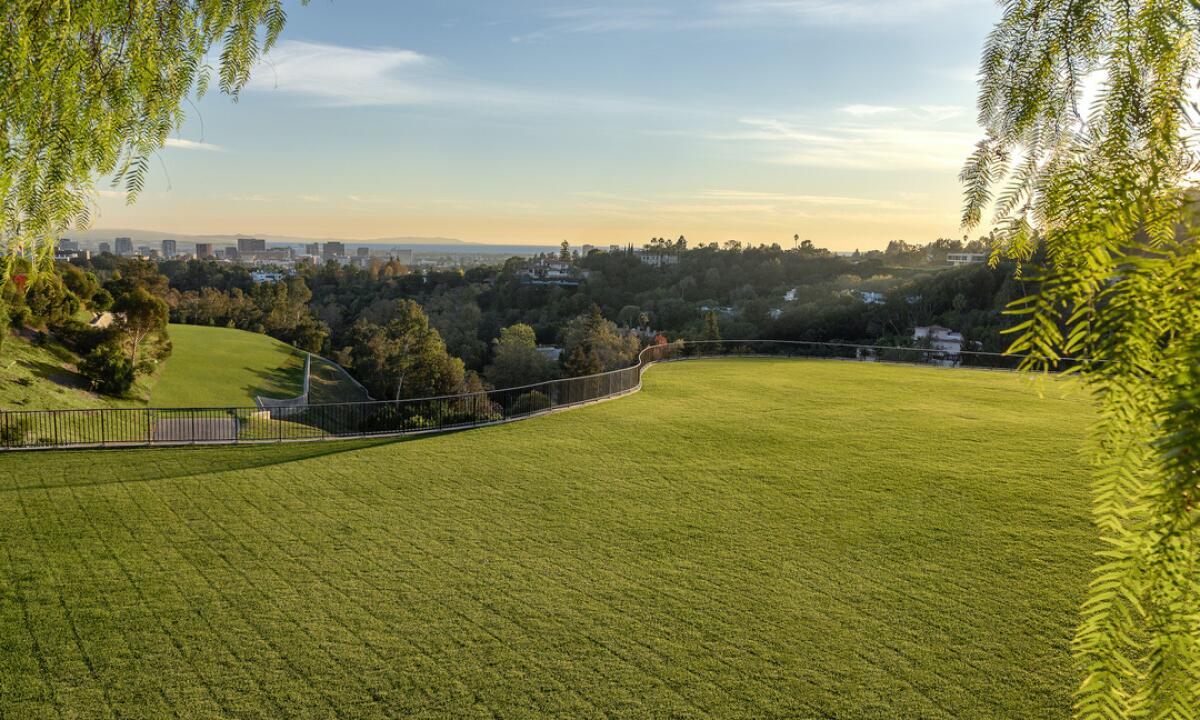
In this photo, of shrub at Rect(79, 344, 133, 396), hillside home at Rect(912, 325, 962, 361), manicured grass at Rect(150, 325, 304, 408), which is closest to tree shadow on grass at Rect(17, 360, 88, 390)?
shrub at Rect(79, 344, 133, 396)

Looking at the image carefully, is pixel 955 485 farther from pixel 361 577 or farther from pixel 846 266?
pixel 846 266

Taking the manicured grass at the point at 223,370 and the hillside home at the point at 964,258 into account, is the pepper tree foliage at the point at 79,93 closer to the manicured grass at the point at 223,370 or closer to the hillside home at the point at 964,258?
the manicured grass at the point at 223,370

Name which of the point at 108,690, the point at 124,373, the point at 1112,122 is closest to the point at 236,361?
the point at 124,373

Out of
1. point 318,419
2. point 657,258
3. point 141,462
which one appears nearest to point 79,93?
point 141,462

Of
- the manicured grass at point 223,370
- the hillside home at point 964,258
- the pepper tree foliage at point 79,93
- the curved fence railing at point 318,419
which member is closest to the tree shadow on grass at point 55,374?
the manicured grass at point 223,370

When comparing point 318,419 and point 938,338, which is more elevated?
point 938,338

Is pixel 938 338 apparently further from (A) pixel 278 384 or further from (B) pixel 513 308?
(B) pixel 513 308

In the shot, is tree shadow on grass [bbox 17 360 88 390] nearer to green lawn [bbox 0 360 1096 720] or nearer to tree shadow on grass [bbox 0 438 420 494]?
tree shadow on grass [bbox 0 438 420 494]
